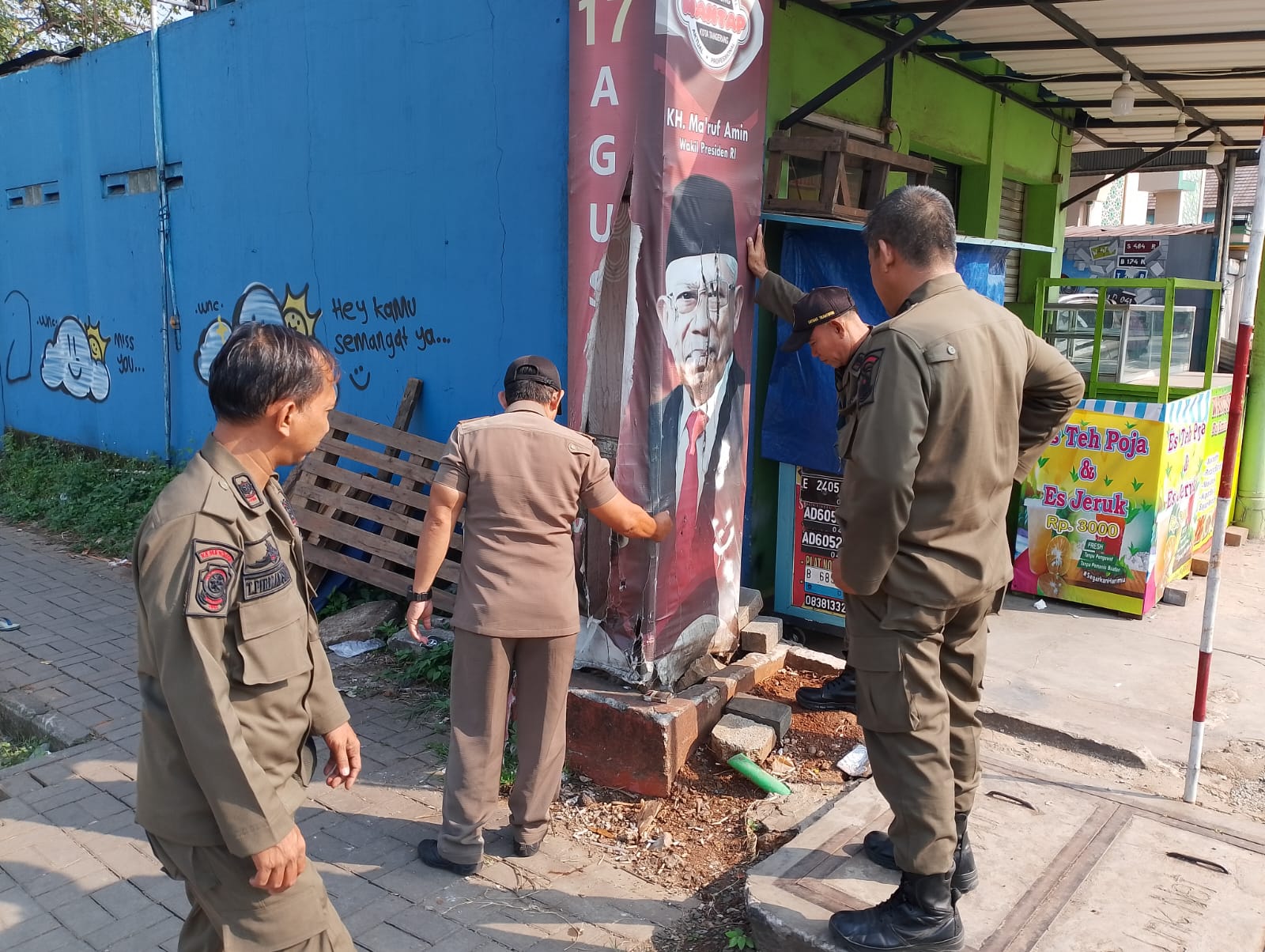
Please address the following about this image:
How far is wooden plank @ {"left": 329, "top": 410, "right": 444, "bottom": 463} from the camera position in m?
5.65

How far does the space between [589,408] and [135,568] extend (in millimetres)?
2547

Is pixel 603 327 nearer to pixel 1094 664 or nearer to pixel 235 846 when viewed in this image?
pixel 235 846

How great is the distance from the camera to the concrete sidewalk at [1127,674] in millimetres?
4379

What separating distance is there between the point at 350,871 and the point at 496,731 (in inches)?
29.3

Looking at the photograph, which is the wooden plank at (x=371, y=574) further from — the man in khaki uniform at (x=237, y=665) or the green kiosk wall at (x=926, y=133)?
the man in khaki uniform at (x=237, y=665)

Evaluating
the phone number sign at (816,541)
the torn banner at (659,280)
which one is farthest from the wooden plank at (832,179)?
the phone number sign at (816,541)

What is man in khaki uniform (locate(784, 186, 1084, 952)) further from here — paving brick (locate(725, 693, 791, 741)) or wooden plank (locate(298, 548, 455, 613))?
wooden plank (locate(298, 548, 455, 613))

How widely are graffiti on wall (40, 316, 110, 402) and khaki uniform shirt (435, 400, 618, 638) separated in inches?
288

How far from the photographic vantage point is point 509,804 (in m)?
3.59

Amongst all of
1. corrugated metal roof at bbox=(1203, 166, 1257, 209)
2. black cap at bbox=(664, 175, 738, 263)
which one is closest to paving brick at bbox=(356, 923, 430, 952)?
black cap at bbox=(664, 175, 738, 263)

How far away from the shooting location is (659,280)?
13.2ft

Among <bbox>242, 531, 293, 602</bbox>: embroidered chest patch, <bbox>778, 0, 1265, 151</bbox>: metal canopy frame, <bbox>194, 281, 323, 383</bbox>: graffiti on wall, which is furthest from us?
<bbox>194, 281, 323, 383</bbox>: graffiti on wall

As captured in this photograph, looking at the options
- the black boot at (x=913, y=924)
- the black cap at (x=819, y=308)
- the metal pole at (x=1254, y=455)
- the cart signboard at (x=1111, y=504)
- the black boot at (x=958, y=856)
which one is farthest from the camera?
the metal pole at (x=1254, y=455)

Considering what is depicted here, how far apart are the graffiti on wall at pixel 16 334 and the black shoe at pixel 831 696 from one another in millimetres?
9610
